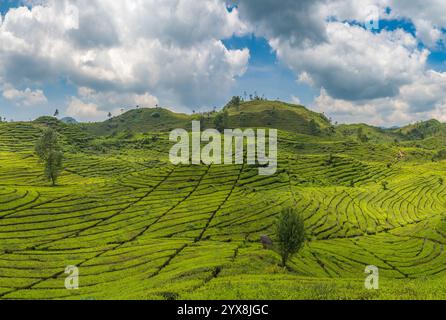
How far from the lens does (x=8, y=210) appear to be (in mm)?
100562

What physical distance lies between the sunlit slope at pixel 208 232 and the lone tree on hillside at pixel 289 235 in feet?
12.0

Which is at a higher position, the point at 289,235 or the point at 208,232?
the point at 289,235

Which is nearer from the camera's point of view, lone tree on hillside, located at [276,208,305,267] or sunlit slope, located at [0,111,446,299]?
sunlit slope, located at [0,111,446,299]

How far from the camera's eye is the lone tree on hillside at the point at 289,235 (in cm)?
6450

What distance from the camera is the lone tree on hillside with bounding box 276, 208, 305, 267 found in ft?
212

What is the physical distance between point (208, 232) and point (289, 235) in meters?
42.4

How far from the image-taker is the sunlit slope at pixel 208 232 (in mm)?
49941

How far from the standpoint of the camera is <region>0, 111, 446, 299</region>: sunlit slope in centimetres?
4994

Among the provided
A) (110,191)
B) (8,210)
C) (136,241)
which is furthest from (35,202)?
(136,241)

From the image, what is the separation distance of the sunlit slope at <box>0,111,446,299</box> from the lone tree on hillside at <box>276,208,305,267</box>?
365 cm

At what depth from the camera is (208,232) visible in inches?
4053

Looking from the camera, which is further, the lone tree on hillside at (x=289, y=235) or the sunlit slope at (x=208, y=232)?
the lone tree on hillside at (x=289, y=235)

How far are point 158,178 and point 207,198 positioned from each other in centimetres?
3109
